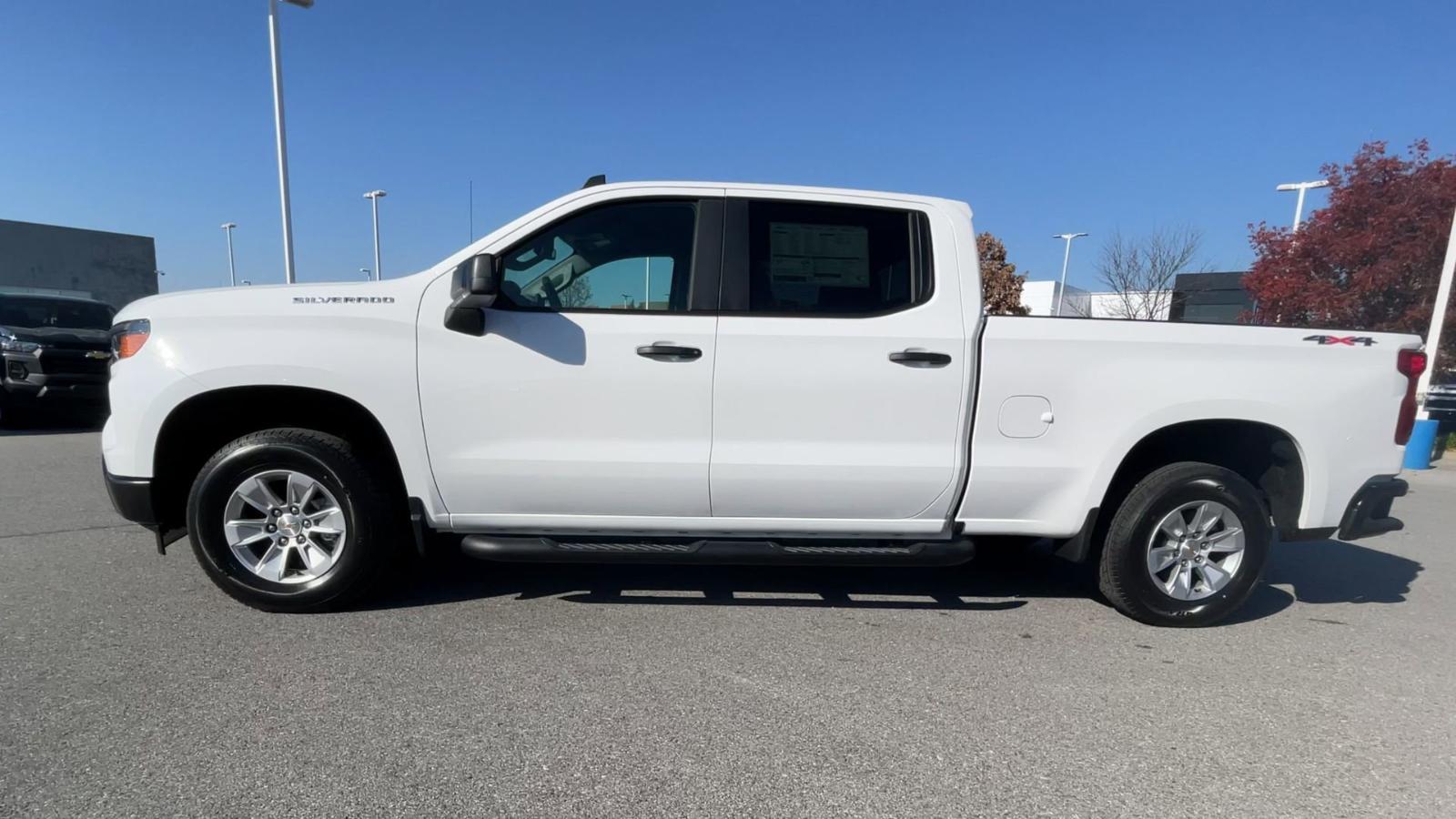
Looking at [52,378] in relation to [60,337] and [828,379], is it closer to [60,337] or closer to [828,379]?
[60,337]

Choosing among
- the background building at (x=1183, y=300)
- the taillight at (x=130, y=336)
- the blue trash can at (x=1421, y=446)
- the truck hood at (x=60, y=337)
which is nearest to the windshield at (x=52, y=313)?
the truck hood at (x=60, y=337)

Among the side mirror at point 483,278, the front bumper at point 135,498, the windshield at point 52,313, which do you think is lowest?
the front bumper at point 135,498

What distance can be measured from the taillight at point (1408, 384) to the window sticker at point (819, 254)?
248 centimetres

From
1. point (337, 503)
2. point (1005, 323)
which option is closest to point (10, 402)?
point (337, 503)

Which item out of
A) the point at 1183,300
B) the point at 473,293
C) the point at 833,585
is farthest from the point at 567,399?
the point at 1183,300

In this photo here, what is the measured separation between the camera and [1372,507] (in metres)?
3.49

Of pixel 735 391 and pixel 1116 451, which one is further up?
pixel 735 391

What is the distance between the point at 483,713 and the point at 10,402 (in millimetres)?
10224

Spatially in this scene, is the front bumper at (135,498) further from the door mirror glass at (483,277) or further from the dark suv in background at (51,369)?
the dark suv in background at (51,369)

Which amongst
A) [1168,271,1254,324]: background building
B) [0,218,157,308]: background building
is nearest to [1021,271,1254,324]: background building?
[1168,271,1254,324]: background building

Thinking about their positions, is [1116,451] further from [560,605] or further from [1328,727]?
[560,605]

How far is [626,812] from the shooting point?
2.12 m

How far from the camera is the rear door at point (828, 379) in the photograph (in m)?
3.26

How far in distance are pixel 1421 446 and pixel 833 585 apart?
401 inches
